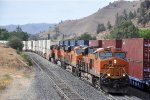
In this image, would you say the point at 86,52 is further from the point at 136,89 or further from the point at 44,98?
the point at 44,98

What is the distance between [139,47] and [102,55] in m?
2.68

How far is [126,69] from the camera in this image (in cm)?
2906

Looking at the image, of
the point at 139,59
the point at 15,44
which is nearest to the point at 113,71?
the point at 139,59

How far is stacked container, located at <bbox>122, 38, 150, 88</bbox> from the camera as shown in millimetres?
27609

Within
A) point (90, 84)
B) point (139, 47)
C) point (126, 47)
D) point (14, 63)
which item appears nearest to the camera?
point (139, 47)

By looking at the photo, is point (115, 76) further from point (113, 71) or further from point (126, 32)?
point (126, 32)

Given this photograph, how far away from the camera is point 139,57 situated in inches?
1121

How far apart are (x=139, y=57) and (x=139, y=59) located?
0.14 m

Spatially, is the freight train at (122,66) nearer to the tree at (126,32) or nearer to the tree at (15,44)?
the tree at (126,32)

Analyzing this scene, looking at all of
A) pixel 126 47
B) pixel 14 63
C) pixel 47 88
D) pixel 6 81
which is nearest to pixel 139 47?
pixel 126 47

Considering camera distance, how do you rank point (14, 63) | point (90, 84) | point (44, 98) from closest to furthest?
point (44, 98) → point (90, 84) → point (14, 63)

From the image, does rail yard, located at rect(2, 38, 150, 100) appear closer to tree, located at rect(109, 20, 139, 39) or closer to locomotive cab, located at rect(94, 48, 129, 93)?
locomotive cab, located at rect(94, 48, 129, 93)

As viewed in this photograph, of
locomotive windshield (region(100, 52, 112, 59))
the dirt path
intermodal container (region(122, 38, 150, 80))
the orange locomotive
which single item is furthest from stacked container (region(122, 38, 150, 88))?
the dirt path

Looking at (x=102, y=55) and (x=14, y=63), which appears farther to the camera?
(x=14, y=63)
